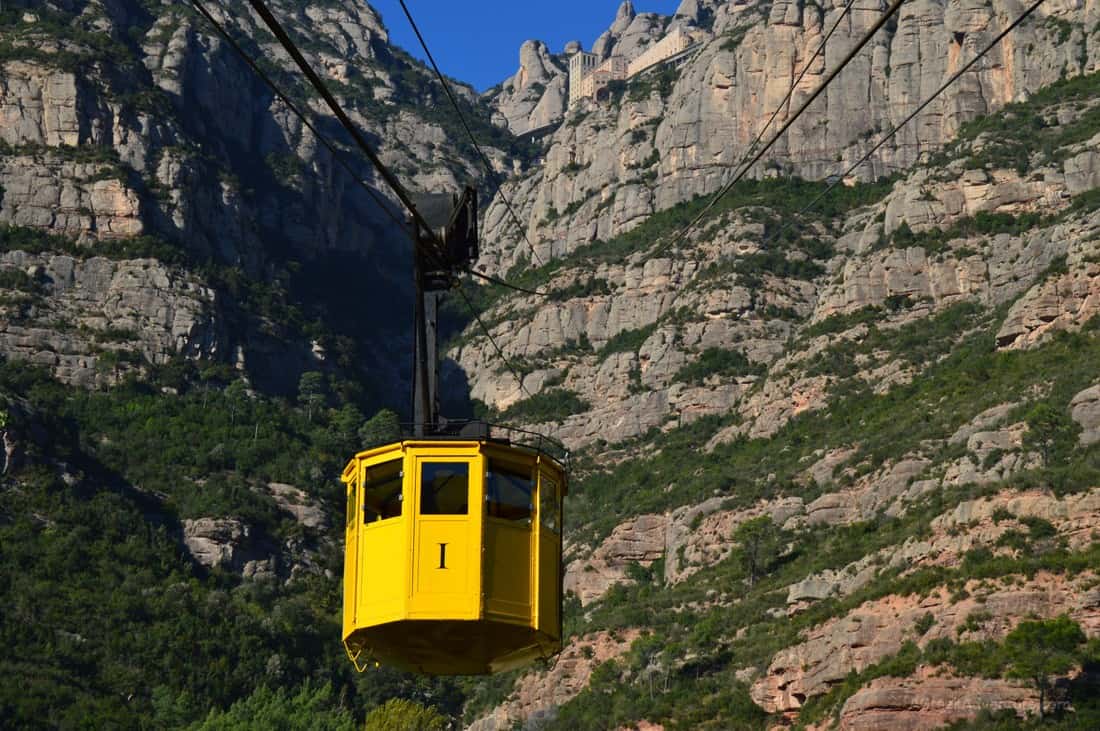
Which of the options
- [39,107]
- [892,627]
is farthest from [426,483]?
[39,107]

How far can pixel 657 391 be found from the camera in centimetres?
14888

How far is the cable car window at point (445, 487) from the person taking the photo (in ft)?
88.8

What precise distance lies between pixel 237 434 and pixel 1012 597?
87.2 metres

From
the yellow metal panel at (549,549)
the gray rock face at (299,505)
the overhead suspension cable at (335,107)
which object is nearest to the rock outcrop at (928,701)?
the overhead suspension cable at (335,107)

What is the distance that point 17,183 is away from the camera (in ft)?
543

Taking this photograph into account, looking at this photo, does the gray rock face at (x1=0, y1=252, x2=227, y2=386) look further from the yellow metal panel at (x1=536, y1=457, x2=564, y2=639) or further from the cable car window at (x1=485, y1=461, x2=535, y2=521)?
the cable car window at (x1=485, y1=461, x2=535, y2=521)

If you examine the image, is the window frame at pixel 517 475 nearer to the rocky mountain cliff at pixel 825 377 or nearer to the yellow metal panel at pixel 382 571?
the yellow metal panel at pixel 382 571

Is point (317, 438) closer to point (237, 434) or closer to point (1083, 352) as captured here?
point (237, 434)

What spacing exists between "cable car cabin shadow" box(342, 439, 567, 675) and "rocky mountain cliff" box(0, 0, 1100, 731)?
153 feet

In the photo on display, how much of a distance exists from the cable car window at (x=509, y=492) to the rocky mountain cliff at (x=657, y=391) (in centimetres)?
4685

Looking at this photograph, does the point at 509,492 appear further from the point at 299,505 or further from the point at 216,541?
the point at 299,505

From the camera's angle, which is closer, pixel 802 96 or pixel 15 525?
pixel 15 525

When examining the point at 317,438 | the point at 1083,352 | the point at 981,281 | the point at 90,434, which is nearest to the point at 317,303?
the point at 317,438

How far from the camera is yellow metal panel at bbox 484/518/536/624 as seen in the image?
88.6 feet
